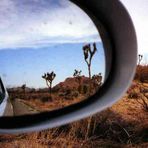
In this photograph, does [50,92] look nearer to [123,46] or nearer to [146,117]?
[123,46]

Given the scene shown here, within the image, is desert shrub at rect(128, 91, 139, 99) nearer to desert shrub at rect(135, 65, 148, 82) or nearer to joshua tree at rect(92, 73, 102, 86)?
desert shrub at rect(135, 65, 148, 82)

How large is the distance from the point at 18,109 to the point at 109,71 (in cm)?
27

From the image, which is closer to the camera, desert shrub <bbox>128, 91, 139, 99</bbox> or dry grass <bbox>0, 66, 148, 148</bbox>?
dry grass <bbox>0, 66, 148, 148</bbox>

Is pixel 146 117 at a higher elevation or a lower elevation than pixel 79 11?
lower

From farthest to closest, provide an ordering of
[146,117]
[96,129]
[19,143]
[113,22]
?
1. [146,117]
2. [96,129]
3. [19,143]
4. [113,22]

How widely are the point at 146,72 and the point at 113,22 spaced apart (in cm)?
666

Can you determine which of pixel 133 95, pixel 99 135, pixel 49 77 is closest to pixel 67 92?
pixel 49 77

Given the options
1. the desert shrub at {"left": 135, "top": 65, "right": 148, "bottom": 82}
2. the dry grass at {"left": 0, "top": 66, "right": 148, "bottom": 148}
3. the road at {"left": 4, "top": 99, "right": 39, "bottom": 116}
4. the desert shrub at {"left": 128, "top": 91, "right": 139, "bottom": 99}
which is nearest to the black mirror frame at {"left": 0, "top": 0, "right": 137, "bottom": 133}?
the road at {"left": 4, "top": 99, "right": 39, "bottom": 116}

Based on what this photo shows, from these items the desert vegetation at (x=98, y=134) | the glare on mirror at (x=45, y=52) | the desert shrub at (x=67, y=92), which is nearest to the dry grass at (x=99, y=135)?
the desert vegetation at (x=98, y=134)

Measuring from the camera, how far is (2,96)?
1.59 metres

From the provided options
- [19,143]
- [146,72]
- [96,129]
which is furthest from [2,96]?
[146,72]

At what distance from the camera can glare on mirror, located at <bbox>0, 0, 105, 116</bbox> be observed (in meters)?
1.32

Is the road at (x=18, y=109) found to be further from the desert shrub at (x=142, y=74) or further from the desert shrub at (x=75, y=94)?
the desert shrub at (x=142, y=74)

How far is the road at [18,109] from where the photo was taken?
1351 mm
